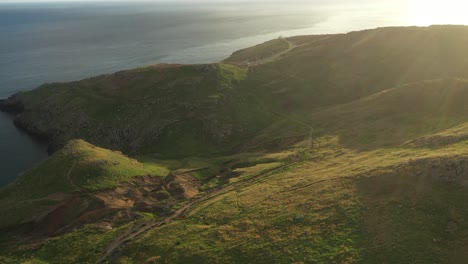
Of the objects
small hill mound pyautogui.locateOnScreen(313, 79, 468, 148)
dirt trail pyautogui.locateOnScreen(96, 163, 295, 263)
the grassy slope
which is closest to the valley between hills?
dirt trail pyautogui.locateOnScreen(96, 163, 295, 263)

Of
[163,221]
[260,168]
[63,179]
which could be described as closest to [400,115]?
[260,168]

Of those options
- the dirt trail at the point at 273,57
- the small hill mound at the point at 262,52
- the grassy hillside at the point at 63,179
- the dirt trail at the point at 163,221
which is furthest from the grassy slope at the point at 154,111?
the dirt trail at the point at 163,221

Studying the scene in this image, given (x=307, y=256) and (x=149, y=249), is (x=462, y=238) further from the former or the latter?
(x=149, y=249)

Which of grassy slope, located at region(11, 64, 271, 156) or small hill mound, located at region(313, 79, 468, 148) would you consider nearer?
small hill mound, located at region(313, 79, 468, 148)

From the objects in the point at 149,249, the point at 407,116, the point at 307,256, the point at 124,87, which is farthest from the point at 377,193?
the point at 124,87

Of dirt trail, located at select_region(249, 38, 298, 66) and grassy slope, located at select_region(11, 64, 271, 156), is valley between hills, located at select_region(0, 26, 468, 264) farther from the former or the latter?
dirt trail, located at select_region(249, 38, 298, 66)

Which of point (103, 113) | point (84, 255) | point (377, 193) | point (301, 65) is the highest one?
point (301, 65)

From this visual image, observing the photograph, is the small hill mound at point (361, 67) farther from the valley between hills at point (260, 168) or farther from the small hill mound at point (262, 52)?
the small hill mound at point (262, 52)
